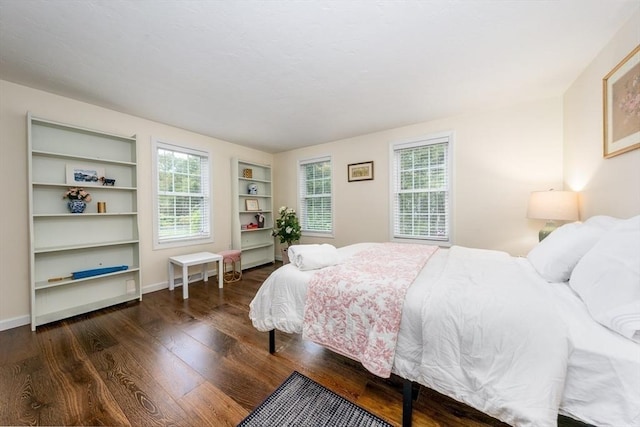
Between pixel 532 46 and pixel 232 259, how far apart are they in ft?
14.0

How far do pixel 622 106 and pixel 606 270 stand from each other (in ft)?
4.84

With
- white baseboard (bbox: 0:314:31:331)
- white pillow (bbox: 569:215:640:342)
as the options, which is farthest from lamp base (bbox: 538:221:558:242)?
white baseboard (bbox: 0:314:31:331)

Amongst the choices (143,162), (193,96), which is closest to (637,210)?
(193,96)

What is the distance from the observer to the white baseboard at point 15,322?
2194mm

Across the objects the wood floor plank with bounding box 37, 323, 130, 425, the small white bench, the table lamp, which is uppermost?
the table lamp

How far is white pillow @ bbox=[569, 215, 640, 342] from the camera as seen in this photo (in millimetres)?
872

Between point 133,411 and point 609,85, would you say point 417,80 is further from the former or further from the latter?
point 133,411

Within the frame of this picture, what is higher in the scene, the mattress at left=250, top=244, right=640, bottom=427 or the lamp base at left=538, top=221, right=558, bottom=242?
the lamp base at left=538, top=221, right=558, bottom=242

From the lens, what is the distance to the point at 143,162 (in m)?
3.16

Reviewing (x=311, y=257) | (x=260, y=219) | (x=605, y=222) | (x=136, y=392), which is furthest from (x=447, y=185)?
(x=136, y=392)

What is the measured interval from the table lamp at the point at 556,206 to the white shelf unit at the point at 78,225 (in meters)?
4.73

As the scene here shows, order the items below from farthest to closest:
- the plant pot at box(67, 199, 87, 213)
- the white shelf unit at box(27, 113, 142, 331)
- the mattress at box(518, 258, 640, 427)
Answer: the plant pot at box(67, 199, 87, 213) < the white shelf unit at box(27, 113, 142, 331) < the mattress at box(518, 258, 640, 427)

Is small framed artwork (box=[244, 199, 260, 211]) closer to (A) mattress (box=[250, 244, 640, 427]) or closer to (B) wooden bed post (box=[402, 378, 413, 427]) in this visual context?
(A) mattress (box=[250, 244, 640, 427])

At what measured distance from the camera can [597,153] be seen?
1.97 meters
